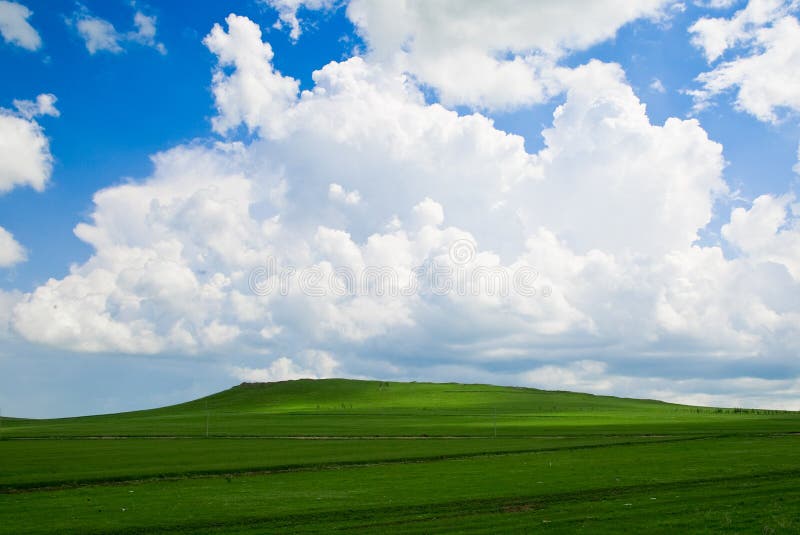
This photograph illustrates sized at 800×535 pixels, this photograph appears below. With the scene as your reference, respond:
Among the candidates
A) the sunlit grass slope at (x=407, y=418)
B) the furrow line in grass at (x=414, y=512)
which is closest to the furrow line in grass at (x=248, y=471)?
the furrow line in grass at (x=414, y=512)

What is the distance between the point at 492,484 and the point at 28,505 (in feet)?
73.9

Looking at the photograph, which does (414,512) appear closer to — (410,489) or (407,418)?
(410,489)

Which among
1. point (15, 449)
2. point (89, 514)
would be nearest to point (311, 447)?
point (15, 449)

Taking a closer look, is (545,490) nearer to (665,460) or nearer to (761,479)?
(761,479)

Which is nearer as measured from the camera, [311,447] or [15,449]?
[311,447]

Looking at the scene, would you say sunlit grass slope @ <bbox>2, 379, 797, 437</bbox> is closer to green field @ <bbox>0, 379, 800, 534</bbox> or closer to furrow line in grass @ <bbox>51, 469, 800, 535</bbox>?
green field @ <bbox>0, 379, 800, 534</bbox>

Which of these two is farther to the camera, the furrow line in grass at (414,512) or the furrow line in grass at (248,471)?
the furrow line in grass at (248,471)

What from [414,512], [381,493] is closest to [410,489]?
[381,493]

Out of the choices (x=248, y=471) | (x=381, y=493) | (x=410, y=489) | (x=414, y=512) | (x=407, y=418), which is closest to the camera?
(x=414, y=512)

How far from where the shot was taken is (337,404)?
192500 mm

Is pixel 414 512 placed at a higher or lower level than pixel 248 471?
higher

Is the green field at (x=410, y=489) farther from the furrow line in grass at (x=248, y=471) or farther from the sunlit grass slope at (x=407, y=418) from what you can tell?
the sunlit grass slope at (x=407, y=418)

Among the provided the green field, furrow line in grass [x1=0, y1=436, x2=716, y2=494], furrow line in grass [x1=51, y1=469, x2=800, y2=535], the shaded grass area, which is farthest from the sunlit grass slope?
furrow line in grass [x1=51, y1=469, x2=800, y2=535]

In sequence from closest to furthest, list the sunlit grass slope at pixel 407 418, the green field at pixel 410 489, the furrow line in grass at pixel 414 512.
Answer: the green field at pixel 410 489
the furrow line in grass at pixel 414 512
the sunlit grass slope at pixel 407 418
